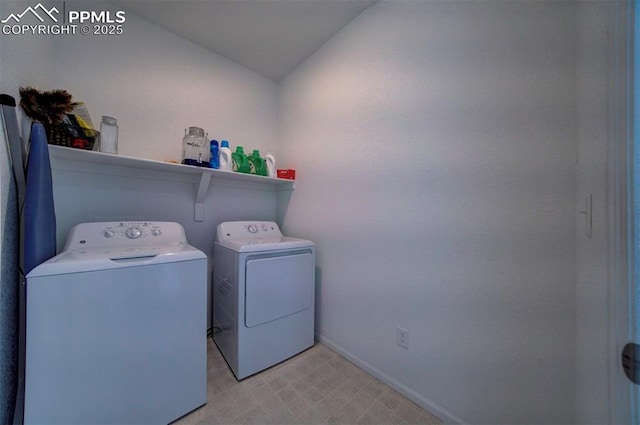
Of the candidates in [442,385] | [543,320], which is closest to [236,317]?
[442,385]

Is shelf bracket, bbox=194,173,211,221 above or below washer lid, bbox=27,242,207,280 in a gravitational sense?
above

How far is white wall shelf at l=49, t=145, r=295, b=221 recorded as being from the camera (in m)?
1.23

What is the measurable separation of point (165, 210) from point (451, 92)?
2141 mm

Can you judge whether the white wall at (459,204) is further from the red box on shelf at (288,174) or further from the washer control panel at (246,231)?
the washer control panel at (246,231)

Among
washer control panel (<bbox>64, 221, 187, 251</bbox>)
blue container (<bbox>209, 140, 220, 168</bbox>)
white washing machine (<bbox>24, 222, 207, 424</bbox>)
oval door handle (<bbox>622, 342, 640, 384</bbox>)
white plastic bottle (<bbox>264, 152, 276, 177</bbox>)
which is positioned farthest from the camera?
white plastic bottle (<bbox>264, 152, 276, 177</bbox>)

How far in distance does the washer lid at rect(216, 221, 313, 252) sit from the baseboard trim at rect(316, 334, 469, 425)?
0.87 m

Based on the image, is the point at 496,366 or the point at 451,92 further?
the point at 451,92

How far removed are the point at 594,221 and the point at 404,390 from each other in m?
1.27

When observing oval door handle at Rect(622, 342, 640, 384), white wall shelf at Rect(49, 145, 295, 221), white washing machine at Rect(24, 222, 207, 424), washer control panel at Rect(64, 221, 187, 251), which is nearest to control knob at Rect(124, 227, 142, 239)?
washer control panel at Rect(64, 221, 187, 251)

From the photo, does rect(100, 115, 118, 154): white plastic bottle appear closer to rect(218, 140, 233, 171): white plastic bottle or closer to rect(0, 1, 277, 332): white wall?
rect(0, 1, 277, 332): white wall

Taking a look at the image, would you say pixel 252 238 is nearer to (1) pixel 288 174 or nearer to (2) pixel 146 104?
(1) pixel 288 174

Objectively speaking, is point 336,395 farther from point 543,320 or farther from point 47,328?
point 47,328

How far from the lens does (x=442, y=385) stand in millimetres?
1112

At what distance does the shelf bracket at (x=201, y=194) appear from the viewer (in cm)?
168
